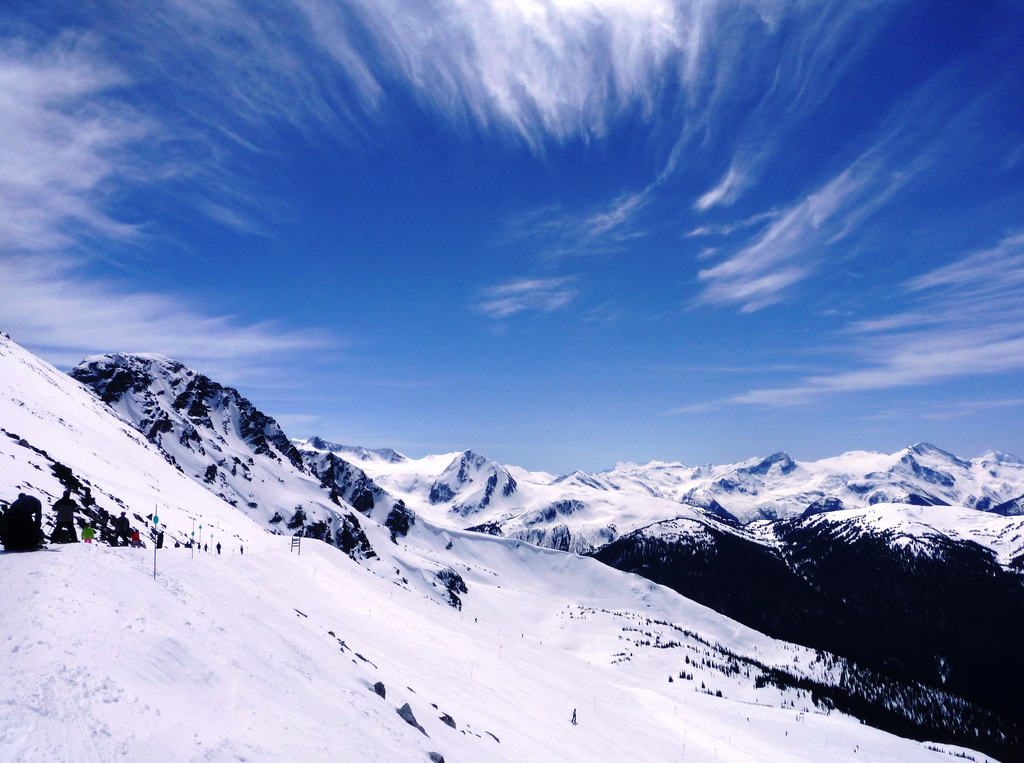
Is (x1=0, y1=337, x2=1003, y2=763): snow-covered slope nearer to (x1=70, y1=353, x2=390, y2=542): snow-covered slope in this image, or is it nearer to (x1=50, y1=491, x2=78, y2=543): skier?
(x1=50, y1=491, x2=78, y2=543): skier

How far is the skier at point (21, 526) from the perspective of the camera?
19.8 m

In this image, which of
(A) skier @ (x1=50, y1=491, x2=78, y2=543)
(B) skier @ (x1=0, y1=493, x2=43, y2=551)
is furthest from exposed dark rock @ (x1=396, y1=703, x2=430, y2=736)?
(A) skier @ (x1=50, y1=491, x2=78, y2=543)

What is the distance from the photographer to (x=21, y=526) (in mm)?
19969

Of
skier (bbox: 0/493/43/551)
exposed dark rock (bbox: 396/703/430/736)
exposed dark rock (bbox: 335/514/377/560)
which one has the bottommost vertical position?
exposed dark rock (bbox: 335/514/377/560)

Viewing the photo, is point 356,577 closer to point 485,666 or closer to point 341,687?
point 485,666

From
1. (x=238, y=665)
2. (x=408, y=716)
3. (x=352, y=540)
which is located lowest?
(x=352, y=540)

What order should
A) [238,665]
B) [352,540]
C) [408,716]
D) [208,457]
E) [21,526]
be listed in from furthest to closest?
1. [352,540]
2. [208,457]
3. [408,716]
4. [21,526]
5. [238,665]

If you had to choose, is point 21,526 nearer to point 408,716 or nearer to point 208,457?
point 408,716

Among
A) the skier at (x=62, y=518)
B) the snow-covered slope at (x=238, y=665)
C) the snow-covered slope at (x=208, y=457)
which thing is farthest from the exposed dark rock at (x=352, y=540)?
the skier at (x=62, y=518)

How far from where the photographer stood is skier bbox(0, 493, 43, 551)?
1977 centimetres

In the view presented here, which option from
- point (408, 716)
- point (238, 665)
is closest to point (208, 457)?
point (408, 716)

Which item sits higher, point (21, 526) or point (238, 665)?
point (21, 526)

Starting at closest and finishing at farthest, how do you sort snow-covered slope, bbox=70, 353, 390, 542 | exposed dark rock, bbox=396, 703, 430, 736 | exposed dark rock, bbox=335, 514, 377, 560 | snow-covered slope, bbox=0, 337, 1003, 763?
1. snow-covered slope, bbox=0, 337, 1003, 763
2. exposed dark rock, bbox=396, 703, 430, 736
3. snow-covered slope, bbox=70, 353, 390, 542
4. exposed dark rock, bbox=335, 514, 377, 560

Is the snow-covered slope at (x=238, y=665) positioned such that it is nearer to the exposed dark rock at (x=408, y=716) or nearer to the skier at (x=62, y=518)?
the exposed dark rock at (x=408, y=716)
